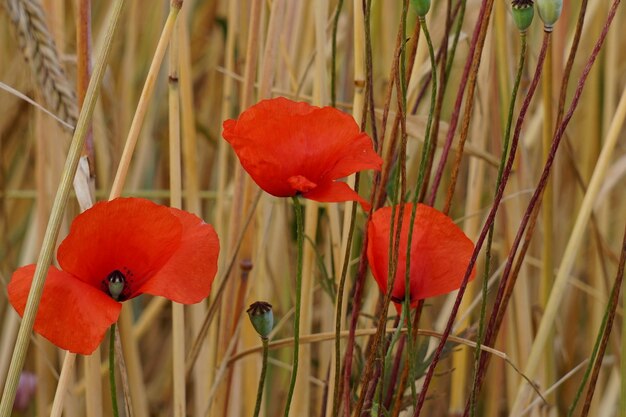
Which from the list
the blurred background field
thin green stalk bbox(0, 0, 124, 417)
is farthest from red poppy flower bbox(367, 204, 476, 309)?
thin green stalk bbox(0, 0, 124, 417)

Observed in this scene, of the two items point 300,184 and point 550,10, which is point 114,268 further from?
point 550,10

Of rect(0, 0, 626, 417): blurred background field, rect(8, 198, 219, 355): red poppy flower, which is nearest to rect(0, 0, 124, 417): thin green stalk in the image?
rect(8, 198, 219, 355): red poppy flower

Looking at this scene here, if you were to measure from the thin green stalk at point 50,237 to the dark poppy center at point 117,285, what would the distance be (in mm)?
36

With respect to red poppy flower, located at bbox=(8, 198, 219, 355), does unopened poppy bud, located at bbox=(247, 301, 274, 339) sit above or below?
below

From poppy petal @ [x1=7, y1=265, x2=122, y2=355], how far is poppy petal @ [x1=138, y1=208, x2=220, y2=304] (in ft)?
0.08

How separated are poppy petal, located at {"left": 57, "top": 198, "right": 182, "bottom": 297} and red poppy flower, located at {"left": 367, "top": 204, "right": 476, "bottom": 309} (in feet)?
0.37

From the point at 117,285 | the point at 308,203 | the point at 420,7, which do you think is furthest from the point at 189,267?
the point at 308,203

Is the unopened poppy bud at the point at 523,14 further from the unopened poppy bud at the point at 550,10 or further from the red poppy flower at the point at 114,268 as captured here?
the red poppy flower at the point at 114,268

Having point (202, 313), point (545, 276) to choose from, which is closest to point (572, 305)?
point (545, 276)

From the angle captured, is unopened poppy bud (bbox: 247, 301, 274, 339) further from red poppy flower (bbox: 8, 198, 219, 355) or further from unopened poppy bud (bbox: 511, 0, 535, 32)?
unopened poppy bud (bbox: 511, 0, 535, 32)

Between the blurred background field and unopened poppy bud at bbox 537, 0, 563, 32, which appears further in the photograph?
the blurred background field

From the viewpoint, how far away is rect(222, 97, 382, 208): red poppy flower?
438 mm

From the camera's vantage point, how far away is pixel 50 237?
0.41 meters

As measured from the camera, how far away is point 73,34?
1204 millimetres
